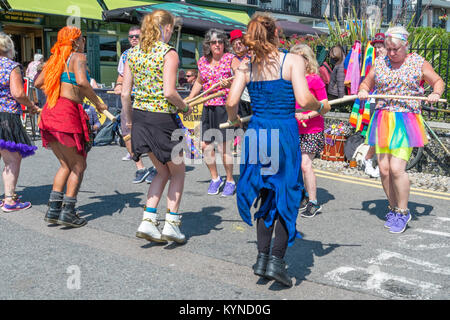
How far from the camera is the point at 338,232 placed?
16.6ft

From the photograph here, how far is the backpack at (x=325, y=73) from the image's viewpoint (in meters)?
9.88

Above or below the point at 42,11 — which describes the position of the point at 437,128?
below

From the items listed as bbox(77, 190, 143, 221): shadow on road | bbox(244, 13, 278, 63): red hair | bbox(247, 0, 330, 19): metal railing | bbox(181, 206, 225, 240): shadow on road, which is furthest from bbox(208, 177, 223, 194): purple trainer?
bbox(247, 0, 330, 19): metal railing

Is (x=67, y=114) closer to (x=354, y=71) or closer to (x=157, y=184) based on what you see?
(x=157, y=184)

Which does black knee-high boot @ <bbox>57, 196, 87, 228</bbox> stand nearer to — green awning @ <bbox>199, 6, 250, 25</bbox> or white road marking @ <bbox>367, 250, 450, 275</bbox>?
white road marking @ <bbox>367, 250, 450, 275</bbox>

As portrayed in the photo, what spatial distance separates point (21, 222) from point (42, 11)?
1258cm

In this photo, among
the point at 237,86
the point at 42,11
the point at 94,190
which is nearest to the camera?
the point at 237,86

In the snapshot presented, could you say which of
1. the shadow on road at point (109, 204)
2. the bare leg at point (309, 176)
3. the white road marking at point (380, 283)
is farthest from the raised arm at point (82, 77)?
the white road marking at point (380, 283)

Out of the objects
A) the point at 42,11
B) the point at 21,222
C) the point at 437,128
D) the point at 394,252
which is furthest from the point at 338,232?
the point at 42,11

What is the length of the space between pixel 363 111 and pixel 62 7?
1186 centimetres

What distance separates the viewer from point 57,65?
4957mm

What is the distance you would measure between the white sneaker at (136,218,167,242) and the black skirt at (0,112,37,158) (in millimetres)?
2129

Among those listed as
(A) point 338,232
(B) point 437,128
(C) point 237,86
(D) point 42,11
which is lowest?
(A) point 338,232
